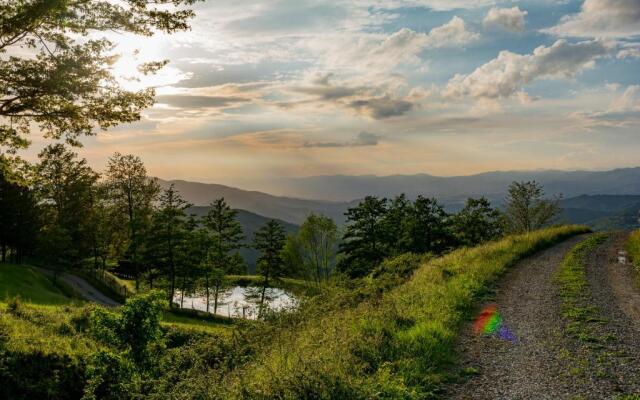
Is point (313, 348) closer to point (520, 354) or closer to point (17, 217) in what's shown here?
Answer: point (520, 354)

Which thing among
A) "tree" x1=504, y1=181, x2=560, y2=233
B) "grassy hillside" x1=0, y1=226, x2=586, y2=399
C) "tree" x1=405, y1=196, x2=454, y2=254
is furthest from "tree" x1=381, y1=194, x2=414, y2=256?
"grassy hillside" x1=0, y1=226, x2=586, y2=399

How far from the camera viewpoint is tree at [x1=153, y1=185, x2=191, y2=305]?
179 ft

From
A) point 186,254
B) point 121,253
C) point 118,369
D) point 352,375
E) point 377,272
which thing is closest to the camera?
point 352,375

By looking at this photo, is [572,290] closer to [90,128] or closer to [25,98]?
[90,128]

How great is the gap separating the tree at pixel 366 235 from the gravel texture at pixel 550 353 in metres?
44.8

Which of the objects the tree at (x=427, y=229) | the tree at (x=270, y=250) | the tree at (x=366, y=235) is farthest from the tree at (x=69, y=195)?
the tree at (x=427, y=229)

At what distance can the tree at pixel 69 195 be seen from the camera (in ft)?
212

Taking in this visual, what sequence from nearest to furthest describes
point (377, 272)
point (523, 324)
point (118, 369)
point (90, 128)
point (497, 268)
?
point (523, 324) → point (118, 369) → point (90, 128) → point (497, 268) → point (377, 272)

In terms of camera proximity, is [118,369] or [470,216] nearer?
[118,369]

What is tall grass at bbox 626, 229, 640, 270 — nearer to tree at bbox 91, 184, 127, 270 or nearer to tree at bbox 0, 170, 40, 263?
tree at bbox 91, 184, 127, 270

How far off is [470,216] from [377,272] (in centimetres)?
3952

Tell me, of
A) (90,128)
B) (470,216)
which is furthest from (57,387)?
(470,216)

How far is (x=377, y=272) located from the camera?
1105 inches

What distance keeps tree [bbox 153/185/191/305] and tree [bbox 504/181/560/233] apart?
50142 mm
